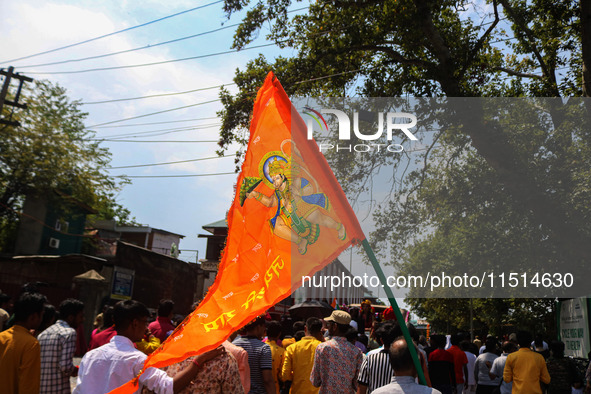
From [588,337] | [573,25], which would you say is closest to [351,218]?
[588,337]

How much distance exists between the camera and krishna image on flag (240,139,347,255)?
3.77 meters

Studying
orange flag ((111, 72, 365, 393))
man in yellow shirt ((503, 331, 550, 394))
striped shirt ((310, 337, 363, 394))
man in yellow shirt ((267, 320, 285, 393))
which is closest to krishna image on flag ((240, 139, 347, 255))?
orange flag ((111, 72, 365, 393))

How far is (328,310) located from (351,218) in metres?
13.6

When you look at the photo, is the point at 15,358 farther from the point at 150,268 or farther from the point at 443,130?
the point at 150,268

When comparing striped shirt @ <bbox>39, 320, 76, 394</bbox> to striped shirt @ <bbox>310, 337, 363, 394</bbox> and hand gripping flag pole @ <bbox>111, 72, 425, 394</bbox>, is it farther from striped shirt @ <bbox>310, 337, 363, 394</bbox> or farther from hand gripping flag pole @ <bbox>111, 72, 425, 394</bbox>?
hand gripping flag pole @ <bbox>111, 72, 425, 394</bbox>

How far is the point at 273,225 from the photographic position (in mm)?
3857

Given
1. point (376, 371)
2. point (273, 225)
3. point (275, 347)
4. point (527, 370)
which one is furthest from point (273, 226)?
point (527, 370)

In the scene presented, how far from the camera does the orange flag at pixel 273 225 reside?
340 centimetres

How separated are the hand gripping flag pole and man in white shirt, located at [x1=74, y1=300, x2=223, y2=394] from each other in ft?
0.80

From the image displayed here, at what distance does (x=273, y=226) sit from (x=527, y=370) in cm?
546

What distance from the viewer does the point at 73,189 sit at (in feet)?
97.9

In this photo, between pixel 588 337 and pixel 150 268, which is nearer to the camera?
pixel 588 337

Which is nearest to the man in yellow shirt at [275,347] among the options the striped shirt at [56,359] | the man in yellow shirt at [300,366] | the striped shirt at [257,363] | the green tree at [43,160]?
the man in yellow shirt at [300,366]

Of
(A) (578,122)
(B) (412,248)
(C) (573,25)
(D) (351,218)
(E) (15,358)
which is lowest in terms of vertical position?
(E) (15,358)
